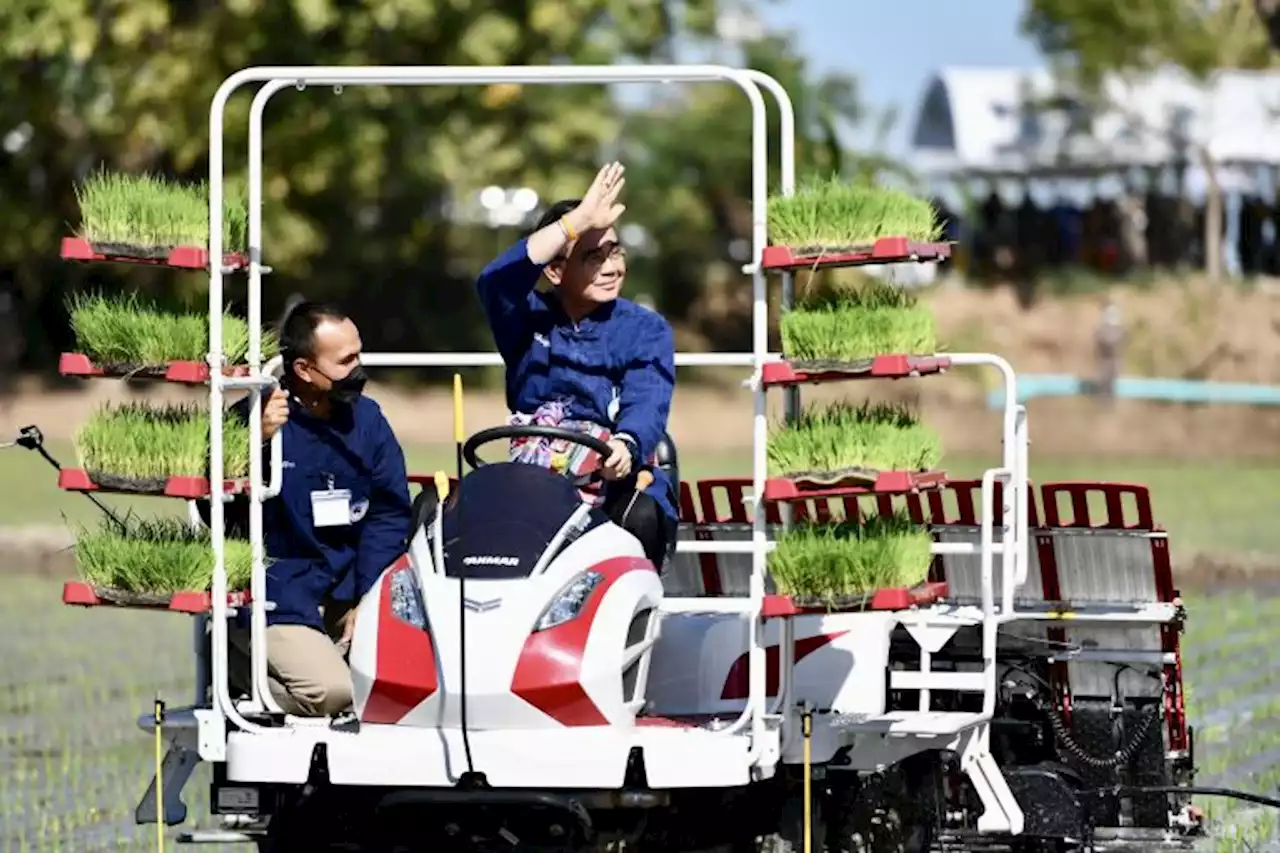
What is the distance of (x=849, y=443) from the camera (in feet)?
28.8

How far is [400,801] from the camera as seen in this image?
8852mm

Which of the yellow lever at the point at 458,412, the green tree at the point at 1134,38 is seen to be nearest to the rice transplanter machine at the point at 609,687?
the yellow lever at the point at 458,412

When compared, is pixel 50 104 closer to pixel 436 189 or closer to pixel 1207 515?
pixel 436 189

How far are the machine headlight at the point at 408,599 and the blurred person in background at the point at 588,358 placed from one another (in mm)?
712

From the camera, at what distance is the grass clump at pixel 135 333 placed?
9.17 meters

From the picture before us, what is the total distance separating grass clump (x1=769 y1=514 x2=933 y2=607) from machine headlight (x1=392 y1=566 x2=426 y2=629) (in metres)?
1.06

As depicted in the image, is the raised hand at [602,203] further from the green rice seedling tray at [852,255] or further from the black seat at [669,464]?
the black seat at [669,464]

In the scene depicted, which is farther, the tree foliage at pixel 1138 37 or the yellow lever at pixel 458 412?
the tree foliage at pixel 1138 37

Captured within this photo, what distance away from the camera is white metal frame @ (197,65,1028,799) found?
8.91m

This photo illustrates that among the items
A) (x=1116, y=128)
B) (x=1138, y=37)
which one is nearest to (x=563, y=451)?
(x=1116, y=128)

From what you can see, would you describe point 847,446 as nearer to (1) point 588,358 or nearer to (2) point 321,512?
(1) point 588,358

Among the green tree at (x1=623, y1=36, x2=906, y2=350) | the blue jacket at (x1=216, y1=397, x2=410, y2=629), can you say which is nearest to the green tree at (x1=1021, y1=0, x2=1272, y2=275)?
the green tree at (x1=623, y1=36, x2=906, y2=350)

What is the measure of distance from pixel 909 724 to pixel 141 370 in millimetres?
2667

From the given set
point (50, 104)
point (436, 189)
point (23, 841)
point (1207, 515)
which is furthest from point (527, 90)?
point (23, 841)
